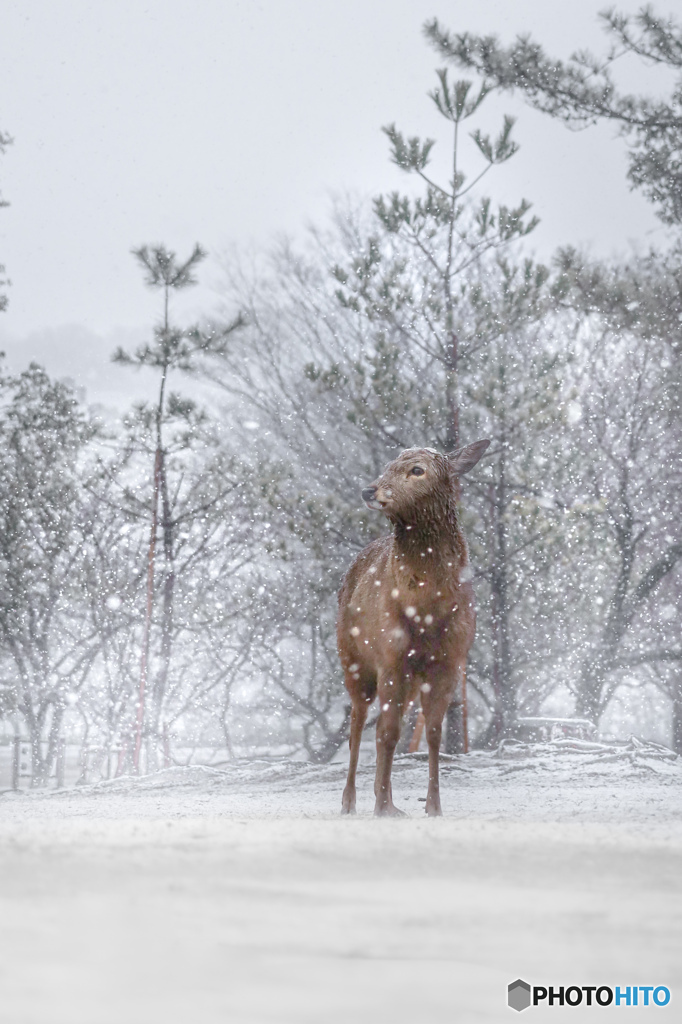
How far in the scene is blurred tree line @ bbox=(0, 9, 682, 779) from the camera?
845cm

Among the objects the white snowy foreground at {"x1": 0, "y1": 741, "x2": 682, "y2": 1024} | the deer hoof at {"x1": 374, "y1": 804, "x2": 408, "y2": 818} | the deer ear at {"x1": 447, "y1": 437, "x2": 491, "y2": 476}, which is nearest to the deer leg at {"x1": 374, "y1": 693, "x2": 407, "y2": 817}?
the deer hoof at {"x1": 374, "y1": 804, "x2": 408, "y2": 818}

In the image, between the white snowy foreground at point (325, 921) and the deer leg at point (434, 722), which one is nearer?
the white snowy foreground at point (325, 921)

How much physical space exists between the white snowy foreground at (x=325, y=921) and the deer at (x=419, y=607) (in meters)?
0.85

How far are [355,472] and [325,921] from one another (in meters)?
8.65

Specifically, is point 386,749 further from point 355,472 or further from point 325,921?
point 355,472

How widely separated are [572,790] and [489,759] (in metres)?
1.07

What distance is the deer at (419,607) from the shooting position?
4180mm

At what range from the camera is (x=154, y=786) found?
25.4 feet

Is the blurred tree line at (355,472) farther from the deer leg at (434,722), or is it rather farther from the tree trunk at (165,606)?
the deer leg at (434,722)

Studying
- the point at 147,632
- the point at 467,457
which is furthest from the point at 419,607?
the point at 147,632

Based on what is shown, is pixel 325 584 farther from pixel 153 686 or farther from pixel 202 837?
pixel 202 837

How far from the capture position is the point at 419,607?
4199 millimetres

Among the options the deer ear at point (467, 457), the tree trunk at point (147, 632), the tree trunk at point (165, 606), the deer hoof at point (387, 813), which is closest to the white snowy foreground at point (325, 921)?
the deer hoof at point (387, 813)

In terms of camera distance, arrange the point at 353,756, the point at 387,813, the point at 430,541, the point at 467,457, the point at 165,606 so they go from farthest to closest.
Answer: the point at 165,606, the point at 353,756, the point at 467,457, the point at 430,541, the point at 387,813
